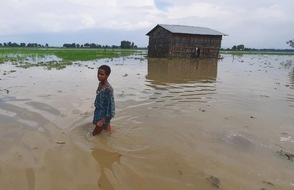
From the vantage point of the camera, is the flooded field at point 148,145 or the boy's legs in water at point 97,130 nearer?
the flooded field at point 148,145

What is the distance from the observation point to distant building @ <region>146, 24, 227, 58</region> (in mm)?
35406

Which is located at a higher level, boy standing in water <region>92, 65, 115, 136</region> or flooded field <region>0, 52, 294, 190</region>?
boy standing in water <region>92, 65, 115, 136</region>

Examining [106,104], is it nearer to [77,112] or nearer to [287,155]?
[77,112]

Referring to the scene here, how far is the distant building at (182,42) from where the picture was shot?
35406 mm

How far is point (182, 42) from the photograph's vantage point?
118ft

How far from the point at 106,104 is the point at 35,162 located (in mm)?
1649

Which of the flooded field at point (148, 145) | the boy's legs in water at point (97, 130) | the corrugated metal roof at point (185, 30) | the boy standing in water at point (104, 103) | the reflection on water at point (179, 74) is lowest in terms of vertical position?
the flooded field at point (148, 145)

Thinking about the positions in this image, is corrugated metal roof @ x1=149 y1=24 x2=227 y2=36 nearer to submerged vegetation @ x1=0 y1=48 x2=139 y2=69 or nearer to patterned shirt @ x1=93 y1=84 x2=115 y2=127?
submerged vegetation @ x1=0 y1=48 x2=139 y2=69

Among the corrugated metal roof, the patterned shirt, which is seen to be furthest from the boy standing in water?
the corrugated metal roof

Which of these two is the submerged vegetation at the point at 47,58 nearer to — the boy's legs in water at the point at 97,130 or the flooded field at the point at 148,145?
the flooded field at the point at 148,145

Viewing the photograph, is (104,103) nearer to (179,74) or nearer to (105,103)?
(105,103)

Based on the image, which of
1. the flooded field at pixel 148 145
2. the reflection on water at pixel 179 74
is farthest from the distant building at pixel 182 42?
the flooded field at pixel 148 145

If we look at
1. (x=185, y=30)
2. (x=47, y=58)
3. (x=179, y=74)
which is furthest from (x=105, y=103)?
(x=185, y=30)

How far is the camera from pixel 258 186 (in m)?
3.72
